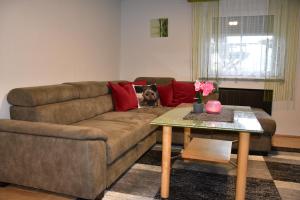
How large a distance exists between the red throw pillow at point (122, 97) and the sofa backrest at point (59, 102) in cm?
15

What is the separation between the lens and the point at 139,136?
277 cm

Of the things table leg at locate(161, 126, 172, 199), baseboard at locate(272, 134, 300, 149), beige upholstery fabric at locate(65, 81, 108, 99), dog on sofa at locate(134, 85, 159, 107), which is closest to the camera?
table leg at locate(161, 126, 172, 199)

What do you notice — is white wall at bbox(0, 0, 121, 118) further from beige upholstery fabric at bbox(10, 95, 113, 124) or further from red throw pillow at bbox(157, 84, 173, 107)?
red throw pillow at bbox(157, 84, 173, 107)

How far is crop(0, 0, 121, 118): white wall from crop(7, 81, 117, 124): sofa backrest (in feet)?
0.74

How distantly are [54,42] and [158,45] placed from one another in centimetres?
209

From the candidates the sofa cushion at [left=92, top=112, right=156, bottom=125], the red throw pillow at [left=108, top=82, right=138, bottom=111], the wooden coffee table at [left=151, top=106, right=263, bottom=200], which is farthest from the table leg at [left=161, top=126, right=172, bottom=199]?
the red throw pillow at [left=108, top=82, right=138, bottom=111]

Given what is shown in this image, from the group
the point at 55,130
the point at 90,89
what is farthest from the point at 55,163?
the point at 90,89

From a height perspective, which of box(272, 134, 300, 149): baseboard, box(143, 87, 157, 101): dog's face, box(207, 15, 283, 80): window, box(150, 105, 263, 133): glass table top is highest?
box(207, 15, 283, 80): window

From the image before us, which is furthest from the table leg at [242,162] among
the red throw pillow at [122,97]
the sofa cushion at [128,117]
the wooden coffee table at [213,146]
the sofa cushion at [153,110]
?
the red throw pillow at [122,97]

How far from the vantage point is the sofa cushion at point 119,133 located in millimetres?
2182

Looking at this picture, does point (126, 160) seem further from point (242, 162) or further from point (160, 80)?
point (160, 80)

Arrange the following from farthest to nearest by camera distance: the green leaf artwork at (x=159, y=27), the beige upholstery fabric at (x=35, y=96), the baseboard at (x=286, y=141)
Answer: the green leaf artwork at (x=159, y=27) < the baseboard at (x=286, y=141) < the beige upholstery fabric at (x=35, y=96)

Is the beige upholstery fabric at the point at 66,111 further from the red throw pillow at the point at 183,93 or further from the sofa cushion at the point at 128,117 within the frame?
the red throw pillow at the point at 183,93

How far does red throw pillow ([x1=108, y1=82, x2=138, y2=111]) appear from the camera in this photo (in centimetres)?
359
